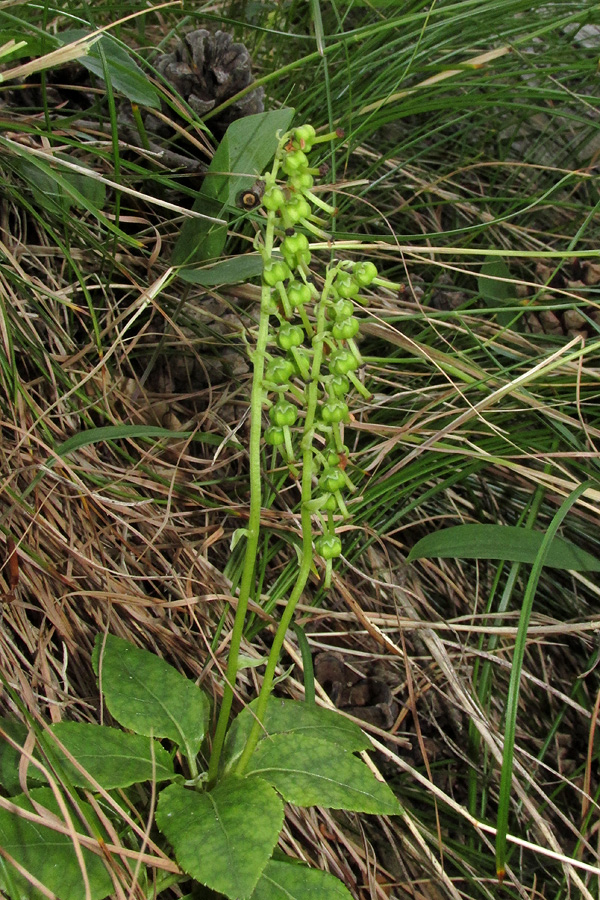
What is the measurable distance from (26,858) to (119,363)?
88cm

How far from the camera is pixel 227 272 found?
1525 mm

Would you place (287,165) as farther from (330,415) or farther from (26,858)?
(26,858)

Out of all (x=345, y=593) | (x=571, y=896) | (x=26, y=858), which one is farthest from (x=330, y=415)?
(x=571, y=896)

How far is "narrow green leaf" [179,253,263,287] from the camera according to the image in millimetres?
1503

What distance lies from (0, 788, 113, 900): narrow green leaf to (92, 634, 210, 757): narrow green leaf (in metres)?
0.16

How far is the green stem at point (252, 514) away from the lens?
978 millimetres

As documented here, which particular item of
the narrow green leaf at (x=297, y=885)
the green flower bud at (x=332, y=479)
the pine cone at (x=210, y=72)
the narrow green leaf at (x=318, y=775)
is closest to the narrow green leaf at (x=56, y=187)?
the pine cone at (x=210, y=72)

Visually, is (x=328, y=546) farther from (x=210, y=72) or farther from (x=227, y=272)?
(x=210, y=72)

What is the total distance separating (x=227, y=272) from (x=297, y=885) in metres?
1.01

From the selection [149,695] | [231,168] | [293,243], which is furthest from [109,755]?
[231,168]

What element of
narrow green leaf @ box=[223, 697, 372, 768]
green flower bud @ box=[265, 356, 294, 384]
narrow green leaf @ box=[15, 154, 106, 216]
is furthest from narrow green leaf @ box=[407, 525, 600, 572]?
narrow green leaf @ box=[15, 154, 106, 216]

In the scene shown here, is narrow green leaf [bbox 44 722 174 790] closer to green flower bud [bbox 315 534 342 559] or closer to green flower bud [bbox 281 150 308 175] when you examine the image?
green flower bud [bbox 315 534 342 559]

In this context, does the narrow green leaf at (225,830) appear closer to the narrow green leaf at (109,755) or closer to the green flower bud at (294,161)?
the narrow green leaf at (109,755)

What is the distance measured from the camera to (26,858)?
0.98m
